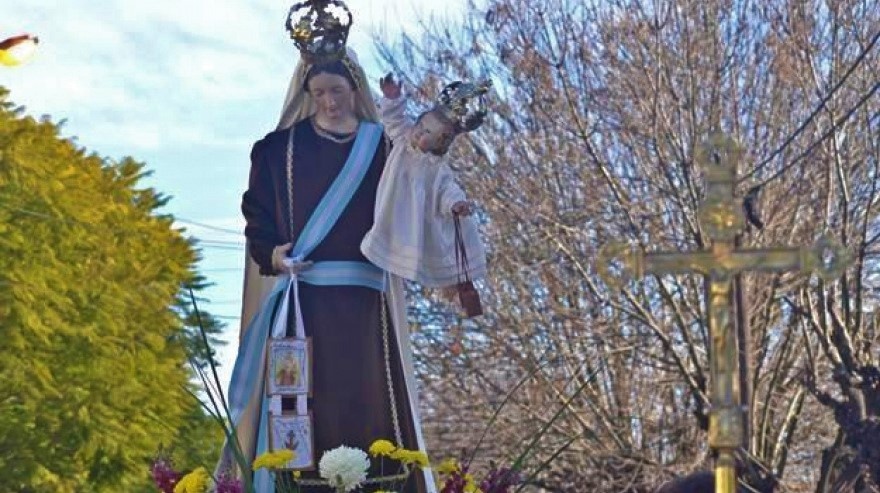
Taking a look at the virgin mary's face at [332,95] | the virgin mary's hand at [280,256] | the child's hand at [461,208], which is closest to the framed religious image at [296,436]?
the virgin mary's hand at [280,256]

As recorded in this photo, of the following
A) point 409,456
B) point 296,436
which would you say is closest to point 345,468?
point 409,456

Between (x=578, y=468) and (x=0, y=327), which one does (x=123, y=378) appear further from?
(x=578, y=468)

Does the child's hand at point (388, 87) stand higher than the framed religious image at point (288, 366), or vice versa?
the child's hand at point (388, 87)

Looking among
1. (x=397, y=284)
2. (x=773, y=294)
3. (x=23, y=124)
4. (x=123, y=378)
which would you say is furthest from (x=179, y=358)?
(x=397, y=284)

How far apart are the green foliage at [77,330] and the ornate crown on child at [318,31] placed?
19122 millimetres

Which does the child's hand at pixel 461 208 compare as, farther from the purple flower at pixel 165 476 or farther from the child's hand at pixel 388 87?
the purple flower at pixel 165 476

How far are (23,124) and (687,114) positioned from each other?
37.3 ft

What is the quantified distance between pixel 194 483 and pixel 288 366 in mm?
1304

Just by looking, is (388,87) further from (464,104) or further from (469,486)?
(469,486)

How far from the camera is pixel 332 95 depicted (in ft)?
24.8

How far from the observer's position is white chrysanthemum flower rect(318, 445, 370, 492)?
6.11m

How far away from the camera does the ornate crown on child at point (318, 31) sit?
7527 mm

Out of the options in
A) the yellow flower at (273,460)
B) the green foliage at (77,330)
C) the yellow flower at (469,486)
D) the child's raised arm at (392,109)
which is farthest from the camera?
the green foliage at (77,330)

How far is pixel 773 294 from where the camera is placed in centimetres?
2158
